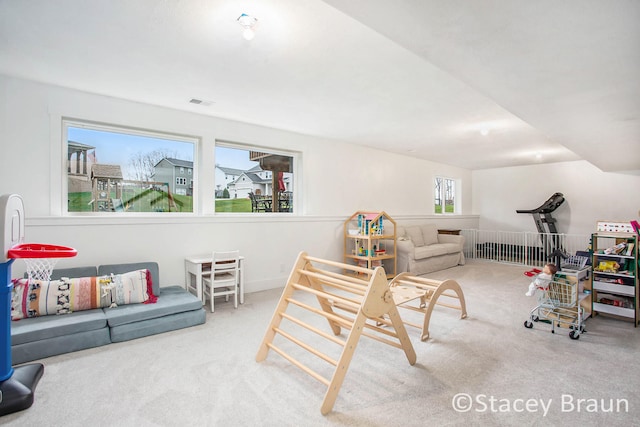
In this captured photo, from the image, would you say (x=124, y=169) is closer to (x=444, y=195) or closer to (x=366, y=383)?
(x=366, y=383)

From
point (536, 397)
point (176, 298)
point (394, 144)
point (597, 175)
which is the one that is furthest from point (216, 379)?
point (597, 175)

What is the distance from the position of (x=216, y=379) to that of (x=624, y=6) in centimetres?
300

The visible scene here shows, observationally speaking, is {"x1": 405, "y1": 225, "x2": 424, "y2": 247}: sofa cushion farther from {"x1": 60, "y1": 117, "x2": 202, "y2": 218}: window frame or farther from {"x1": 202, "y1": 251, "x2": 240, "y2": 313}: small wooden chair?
{"x1": 60, "y1": 117, "x2": 202, "y2": 218}: window frame

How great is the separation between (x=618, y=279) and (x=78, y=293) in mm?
5469

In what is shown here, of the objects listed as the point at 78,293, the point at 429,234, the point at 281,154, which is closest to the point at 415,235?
the point at 429,234

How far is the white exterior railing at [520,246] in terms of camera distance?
22.6ft

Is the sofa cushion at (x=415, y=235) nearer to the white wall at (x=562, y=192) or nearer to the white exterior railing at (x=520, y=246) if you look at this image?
the white exterior railing at (x=520, y=246)

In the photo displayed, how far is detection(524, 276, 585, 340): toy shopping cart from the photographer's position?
306cm

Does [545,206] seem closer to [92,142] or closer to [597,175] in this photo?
[597,175]

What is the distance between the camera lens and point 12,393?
186cm

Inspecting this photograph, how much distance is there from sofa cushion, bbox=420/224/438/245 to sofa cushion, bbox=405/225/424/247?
165 mm

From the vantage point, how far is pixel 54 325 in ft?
8.36

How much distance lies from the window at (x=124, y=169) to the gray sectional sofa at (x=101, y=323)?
0.83 metres

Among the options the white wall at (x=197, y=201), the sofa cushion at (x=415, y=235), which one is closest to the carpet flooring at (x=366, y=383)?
the white wall at (x=197, y=201)
